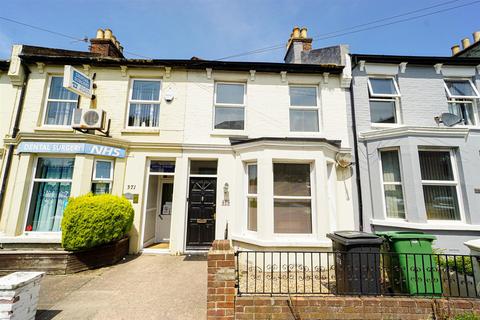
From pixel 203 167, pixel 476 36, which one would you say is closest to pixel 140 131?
pixel 203 167

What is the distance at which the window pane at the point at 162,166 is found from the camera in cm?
679

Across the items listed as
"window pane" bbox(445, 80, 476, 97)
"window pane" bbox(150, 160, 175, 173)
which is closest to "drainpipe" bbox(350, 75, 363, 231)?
"window pane" bbox(445, 80, 476, 97)

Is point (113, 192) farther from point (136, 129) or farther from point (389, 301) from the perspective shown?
point (389, 301)

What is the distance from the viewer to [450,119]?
651 centimetres

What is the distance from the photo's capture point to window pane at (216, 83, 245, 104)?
7.23 metres

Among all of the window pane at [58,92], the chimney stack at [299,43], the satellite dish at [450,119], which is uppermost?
the chimney stack at [299,43]

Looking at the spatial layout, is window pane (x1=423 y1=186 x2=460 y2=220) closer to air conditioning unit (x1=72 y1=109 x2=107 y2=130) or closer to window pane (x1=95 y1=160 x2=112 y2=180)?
window pane (x1=95 y1=160 x2=112 y2=180)

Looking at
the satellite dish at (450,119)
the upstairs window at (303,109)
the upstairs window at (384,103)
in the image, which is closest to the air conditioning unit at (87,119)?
the upstairs window at (303,109)

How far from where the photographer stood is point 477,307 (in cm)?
296

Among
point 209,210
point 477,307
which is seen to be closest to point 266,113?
point 209,210

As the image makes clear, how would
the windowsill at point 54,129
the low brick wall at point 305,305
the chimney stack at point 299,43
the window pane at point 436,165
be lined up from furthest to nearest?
1. the chimney stack at point 299,43
2. the windowsill at point 54,129
3. the window pane at point 436,165
4. the low brick wall at point 305,305

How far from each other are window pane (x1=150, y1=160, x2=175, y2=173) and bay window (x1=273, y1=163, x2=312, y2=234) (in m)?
3.45

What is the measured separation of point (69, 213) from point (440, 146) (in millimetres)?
10112

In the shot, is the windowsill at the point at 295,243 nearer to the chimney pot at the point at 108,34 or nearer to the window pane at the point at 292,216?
the window pane at the point at 292,216
